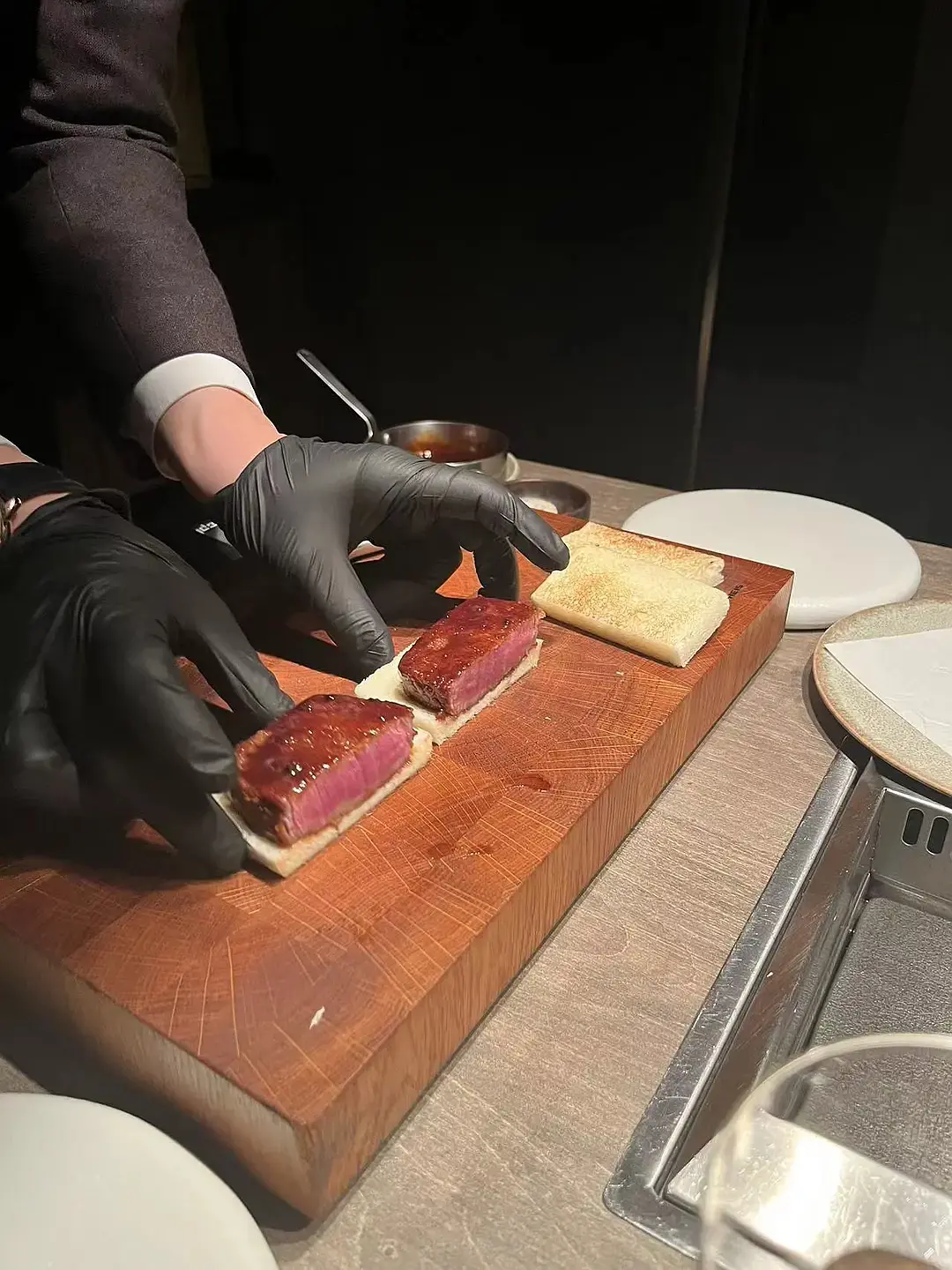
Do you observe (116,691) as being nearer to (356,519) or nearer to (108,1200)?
(108,1200)

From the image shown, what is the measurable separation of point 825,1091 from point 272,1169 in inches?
21.6

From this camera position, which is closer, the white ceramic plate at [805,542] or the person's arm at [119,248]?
the person's arm at [119,248]

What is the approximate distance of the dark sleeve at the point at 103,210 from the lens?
1.42 metres

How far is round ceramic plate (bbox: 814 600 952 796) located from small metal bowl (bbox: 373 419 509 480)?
3.03 feet

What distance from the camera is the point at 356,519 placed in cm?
138

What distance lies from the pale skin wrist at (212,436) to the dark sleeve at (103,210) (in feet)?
0.26

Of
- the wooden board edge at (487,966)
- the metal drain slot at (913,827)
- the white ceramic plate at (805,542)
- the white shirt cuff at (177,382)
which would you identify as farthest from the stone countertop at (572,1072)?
the white shirt cuff at (177,382)

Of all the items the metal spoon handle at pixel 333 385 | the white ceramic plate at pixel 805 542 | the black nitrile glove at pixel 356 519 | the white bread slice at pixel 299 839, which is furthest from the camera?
the metal spoon handle at pixel 333 385

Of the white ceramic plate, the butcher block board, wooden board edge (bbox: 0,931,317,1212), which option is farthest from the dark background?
wooden board edge (bbox: 0,931,317,1212)

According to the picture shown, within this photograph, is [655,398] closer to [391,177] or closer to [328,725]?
[391,177]

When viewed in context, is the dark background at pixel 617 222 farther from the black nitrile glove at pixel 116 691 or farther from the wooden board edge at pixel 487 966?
the black nitrile glove at pixel 116 691

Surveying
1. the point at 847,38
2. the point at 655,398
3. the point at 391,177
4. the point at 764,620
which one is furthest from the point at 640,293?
the point at 764,620

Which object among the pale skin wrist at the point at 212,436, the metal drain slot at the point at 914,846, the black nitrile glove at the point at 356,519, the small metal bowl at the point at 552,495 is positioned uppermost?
the pale skin wrist at the point at 212,436

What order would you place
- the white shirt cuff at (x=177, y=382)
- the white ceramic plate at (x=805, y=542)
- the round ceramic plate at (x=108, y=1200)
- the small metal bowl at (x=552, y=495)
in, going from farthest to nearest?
1. the small metal bowl at (x=552, y=495)
2. the white ceramic plate at (x=805, y=542)
3. the white shirt cuff at (x=177, y=382)
4. the round ceramic plate at (x=108, y=1200)
